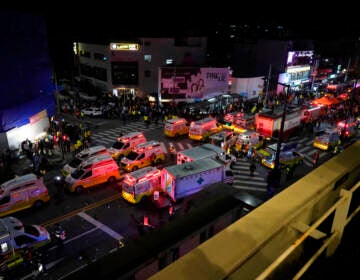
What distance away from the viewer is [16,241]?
43.5 feet

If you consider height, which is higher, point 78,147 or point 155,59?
point 155,59

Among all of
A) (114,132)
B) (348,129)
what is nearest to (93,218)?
(114,132)

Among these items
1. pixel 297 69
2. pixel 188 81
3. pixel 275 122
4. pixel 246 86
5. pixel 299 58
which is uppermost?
pixel 299 58

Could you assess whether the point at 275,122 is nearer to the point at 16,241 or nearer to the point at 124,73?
the point at 16,241

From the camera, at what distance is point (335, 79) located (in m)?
66.1

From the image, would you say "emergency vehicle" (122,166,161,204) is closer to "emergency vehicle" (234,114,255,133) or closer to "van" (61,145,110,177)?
"van" (61,145,110,177)

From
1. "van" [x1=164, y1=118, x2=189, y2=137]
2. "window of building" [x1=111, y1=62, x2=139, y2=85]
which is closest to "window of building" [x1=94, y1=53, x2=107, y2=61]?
"window of building" [x1=111, y1=62, x2=139, y2=85]

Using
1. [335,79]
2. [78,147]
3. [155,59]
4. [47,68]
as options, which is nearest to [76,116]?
[47,68]

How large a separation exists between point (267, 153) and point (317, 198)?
849 inches

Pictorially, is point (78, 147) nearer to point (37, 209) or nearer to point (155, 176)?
point (37, 209)

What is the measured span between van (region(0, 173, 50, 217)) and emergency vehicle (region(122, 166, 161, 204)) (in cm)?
489

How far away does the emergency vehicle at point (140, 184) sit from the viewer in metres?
17.6

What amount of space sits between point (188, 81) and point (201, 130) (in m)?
12.0

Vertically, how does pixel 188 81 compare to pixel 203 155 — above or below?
above
